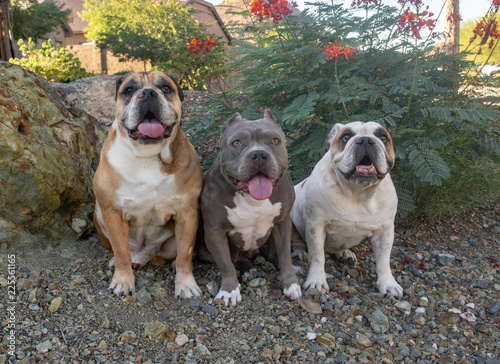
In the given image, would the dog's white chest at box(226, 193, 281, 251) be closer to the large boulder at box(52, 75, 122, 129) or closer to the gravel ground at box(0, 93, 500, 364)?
the gravel ground at box(0, 93, 500, 364)

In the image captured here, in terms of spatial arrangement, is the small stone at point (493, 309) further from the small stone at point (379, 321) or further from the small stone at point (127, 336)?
the small stone at point (127, 336)

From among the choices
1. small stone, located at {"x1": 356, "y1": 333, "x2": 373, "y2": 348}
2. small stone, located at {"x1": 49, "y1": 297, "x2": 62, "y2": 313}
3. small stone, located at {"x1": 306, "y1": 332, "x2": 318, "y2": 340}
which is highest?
small stone, located at {"x1": 49, "y1": 297, "x2": 62, "y2": 313}

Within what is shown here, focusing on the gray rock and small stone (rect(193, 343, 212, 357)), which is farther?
the gray rock

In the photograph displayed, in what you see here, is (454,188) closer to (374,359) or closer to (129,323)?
(374,359)

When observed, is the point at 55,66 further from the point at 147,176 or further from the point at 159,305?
the point at 159,305

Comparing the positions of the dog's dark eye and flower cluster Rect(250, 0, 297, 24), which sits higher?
flower cluster Rect(250, 0, 297, 24)

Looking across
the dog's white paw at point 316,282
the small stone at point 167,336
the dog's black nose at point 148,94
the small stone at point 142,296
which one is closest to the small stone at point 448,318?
the dog's white paw at point 316,282

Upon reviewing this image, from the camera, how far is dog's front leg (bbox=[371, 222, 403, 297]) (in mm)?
3498

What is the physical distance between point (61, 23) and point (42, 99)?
507 inches

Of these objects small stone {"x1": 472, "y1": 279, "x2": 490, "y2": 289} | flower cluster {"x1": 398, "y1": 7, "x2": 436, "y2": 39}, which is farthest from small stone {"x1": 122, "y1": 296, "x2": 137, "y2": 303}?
flower cluster {"x1": 398, "y1": 7, "x2": 436, "y2": 39}

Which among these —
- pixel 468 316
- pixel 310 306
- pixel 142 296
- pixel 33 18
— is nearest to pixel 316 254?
pixel 310 306

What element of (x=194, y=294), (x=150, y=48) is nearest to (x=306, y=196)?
(x=194, y=294)

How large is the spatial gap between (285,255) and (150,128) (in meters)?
1.48

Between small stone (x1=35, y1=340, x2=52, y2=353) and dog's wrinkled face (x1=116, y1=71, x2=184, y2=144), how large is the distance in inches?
55.1
